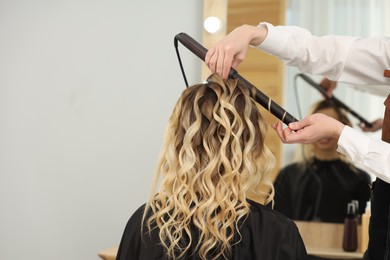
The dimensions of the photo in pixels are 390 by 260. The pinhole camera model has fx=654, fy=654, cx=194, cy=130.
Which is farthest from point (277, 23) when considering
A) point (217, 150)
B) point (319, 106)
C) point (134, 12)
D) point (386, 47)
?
point (217, 150)

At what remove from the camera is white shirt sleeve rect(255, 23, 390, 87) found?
1.72 m

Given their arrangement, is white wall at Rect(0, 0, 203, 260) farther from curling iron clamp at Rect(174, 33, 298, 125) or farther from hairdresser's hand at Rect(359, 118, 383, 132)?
curling iron clamp at Rect(174, 33, 298, 125)

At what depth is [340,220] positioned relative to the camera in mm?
2414

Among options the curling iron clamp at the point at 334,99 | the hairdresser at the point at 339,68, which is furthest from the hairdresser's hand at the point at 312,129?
the curling iron clamp at the point at 334,99

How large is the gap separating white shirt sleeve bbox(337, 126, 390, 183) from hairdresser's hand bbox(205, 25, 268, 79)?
315 millimetres

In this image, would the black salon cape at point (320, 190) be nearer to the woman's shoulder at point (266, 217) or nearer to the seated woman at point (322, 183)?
the seated woman at point (322, 183)

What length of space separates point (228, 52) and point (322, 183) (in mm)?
1037

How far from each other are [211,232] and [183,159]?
0.63 ft

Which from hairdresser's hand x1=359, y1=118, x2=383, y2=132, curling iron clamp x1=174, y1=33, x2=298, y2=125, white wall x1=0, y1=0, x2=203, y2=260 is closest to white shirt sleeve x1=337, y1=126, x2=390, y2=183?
curling iron clamp x1=174, y1=33, x2=298, y2=125

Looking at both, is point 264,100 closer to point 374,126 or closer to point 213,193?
point 213,193

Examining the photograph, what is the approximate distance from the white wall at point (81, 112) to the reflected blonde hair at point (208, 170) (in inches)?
40.3

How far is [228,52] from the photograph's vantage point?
61.6 inches

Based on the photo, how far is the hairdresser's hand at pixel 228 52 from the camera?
1.56 metres

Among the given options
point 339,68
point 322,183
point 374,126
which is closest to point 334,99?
point 374,126
